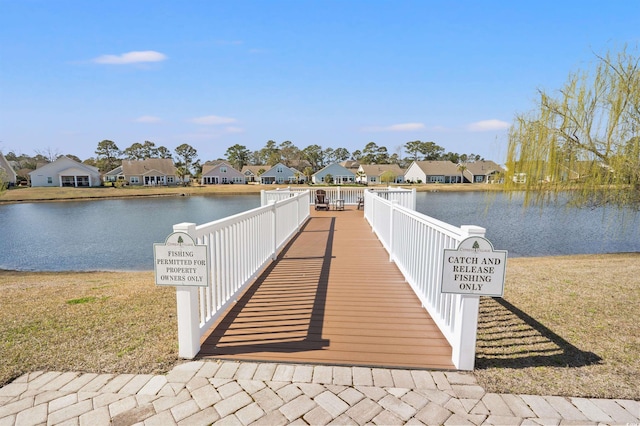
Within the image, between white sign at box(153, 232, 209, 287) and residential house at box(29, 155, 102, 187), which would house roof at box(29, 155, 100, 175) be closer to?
residential house at box(29, 155, 102, 187)

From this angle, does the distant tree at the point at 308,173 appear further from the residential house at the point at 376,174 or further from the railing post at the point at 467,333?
the railing post at the point at 467,333

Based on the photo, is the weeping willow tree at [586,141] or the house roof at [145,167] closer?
the weeping willow tree at [586,141]

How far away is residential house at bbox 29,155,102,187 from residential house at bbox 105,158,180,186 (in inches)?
205

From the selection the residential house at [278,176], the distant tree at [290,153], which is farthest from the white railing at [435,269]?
the distant tree at [290,153]

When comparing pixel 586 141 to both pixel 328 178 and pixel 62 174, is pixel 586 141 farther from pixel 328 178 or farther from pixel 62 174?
Answer: pixel 62 174

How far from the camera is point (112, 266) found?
11.8 m

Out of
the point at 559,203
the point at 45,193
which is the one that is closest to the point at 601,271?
the point at 559,203

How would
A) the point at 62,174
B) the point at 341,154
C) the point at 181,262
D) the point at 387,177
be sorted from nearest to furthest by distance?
the point at 181,262 < the point at 62,174 < the point at 387,177 < the point at 341,154

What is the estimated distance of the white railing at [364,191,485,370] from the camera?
2.70 m

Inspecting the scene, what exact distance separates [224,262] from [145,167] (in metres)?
64.7

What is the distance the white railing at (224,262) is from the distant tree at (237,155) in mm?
81021

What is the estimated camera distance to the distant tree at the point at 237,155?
8406 cm

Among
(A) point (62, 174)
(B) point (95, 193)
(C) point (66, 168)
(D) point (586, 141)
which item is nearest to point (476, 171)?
(B) point (95, 193)

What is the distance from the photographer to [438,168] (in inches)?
2591
